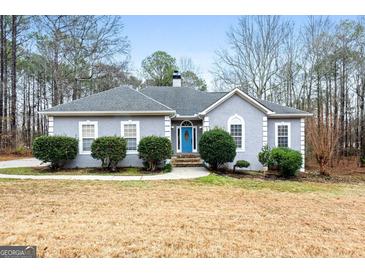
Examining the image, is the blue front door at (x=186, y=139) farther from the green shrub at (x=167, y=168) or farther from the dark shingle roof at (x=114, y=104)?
the green shrub at (x=167, y=168)

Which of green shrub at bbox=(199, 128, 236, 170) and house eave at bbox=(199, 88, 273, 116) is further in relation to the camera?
house eave at bbox=(199, 88, 273, 116)

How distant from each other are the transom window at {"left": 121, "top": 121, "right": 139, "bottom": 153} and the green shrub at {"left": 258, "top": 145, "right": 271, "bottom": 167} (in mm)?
6046

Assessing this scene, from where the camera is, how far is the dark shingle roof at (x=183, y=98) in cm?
1511

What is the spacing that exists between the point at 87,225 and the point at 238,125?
32.8ft

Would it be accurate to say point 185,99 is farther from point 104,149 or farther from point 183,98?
point 104,149

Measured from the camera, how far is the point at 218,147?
1176 centimetres

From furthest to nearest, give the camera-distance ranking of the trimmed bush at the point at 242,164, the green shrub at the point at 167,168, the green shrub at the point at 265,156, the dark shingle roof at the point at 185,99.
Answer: the dark shingle roof at the point at 185,99 < the trimmed bush at the point at 242,164 < the green shrub at the point at 265,156 < the green shrub at the point at 167,168

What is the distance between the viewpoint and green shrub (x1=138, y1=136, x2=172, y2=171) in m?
11.3

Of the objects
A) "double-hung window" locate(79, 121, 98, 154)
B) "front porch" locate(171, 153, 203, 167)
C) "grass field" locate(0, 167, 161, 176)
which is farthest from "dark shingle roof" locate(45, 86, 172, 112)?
"front porch" locate(171, 153, 203, 167)

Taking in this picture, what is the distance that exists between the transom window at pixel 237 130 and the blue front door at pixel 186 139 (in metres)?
2.63

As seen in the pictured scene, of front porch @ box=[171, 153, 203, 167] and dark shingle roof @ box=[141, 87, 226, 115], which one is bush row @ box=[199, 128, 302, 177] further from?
dark shingle roof @ box=[141, 87, 226, 115]

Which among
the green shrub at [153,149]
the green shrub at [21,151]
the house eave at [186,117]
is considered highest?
the house eave at [186,117]

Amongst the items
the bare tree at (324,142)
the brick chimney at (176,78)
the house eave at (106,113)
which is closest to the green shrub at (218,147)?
the house eave at (106,113)
